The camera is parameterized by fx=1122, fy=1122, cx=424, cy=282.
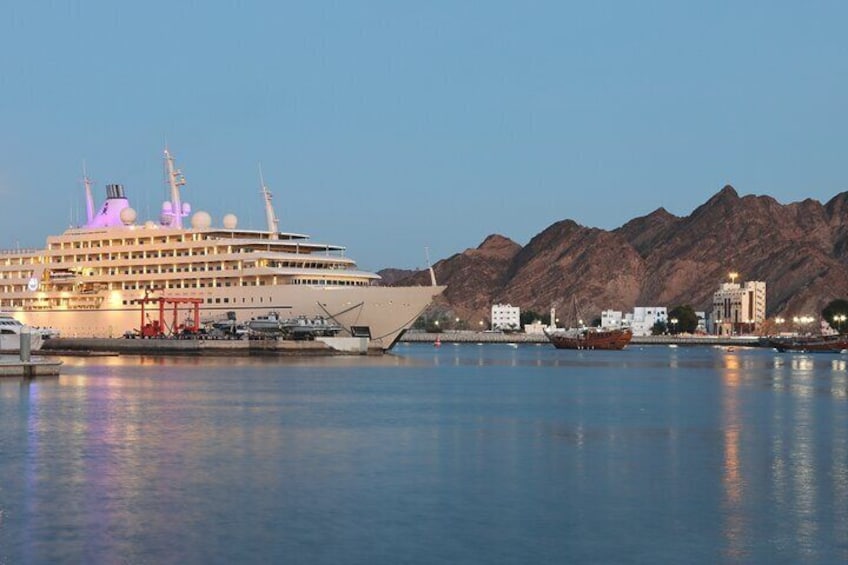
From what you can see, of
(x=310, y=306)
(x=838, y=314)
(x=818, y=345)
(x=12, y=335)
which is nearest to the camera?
(x=310, y=306)

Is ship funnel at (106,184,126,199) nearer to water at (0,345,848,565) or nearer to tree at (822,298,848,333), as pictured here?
water at (0,345,848,565)

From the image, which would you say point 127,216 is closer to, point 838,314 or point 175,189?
point 175,189

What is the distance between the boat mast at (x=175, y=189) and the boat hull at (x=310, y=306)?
8.03 meters

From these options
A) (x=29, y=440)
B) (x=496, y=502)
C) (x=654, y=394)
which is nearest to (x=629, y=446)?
(x=496, y=502)

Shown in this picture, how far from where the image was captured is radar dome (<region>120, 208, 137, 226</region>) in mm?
98944

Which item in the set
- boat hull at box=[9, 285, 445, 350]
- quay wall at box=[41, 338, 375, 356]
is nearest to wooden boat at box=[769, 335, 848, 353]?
boat hull at box=[9, 285, 445, 350]

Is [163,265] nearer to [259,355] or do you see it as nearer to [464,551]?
[259,355]

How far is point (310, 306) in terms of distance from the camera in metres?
84.4

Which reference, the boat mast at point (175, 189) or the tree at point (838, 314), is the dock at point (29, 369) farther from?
the tree at point (838, 314)

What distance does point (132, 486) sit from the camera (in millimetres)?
22469

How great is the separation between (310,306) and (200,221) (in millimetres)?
15827

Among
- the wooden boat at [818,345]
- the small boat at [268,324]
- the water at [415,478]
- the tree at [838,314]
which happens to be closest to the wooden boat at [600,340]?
the wooden boat at [818,345]

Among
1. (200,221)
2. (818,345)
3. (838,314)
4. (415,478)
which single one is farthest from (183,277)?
(838,314)

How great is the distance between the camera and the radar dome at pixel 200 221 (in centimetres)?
9362
